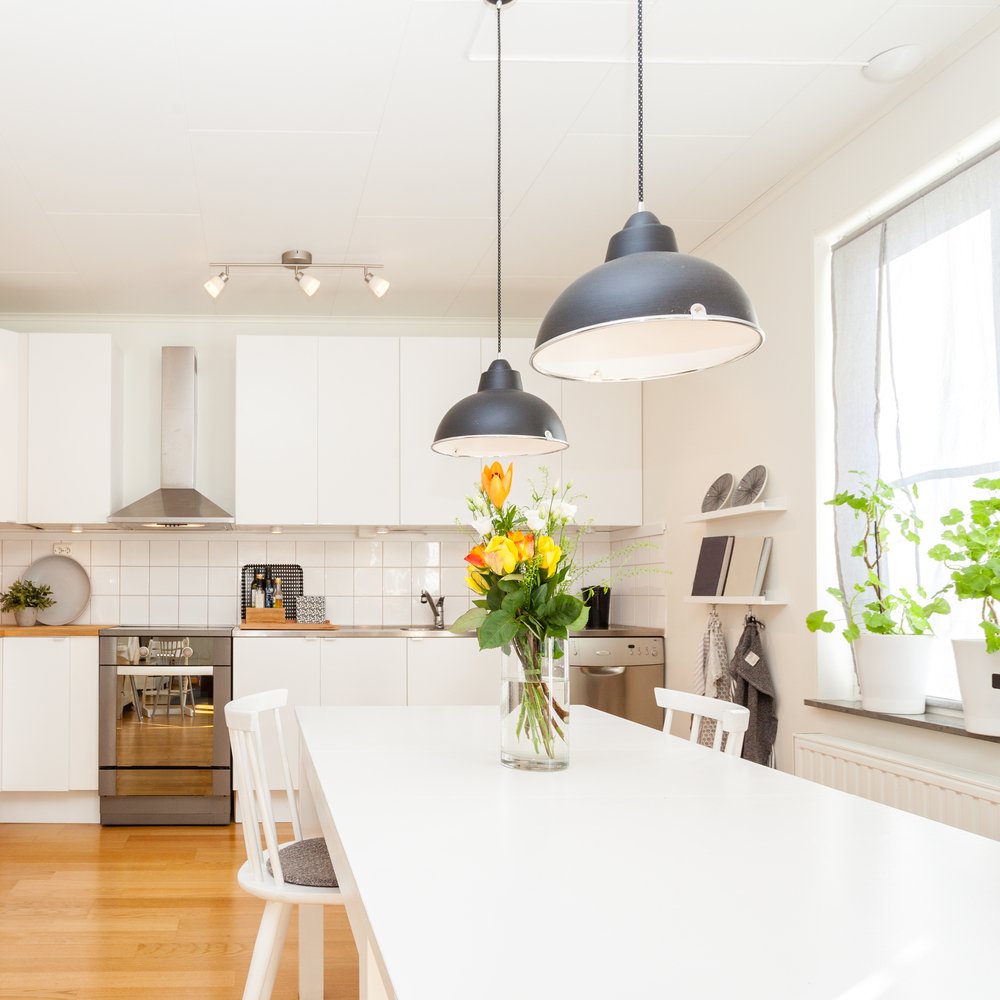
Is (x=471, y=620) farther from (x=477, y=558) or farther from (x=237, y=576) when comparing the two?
(x=237, y=576)

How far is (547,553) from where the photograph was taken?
1.79 meters

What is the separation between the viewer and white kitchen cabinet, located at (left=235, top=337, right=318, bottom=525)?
15.2 feet

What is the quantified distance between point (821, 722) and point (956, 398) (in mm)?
1173

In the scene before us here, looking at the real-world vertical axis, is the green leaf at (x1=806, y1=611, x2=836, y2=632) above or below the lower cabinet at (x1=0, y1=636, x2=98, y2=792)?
above

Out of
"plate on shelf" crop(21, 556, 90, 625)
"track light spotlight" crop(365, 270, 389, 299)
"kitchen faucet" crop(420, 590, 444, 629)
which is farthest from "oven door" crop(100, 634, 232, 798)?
"track light spotlight" crop(365, 270, 389, 299)

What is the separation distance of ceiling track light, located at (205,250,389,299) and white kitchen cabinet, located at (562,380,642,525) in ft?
3.95

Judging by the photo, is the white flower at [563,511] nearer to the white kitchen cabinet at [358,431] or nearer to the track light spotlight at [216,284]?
the track light spotlight at [216,284]

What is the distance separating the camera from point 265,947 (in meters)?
1.96

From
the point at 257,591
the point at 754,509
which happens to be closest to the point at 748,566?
the point at 754,509

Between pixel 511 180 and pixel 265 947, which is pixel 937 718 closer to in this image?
pixel 265 947

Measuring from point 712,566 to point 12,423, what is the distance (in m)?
3.39

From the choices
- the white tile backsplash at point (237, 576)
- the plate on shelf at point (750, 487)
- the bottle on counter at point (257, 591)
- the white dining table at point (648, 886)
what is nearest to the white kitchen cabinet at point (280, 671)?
the bottle on counter at point (257, 591)

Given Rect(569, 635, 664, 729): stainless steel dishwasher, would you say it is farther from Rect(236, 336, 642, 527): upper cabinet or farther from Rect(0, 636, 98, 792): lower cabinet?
Rect(0, 636, 98, 792): lower cabinet

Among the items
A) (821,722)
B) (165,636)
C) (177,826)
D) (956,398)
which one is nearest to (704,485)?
(821,722)
